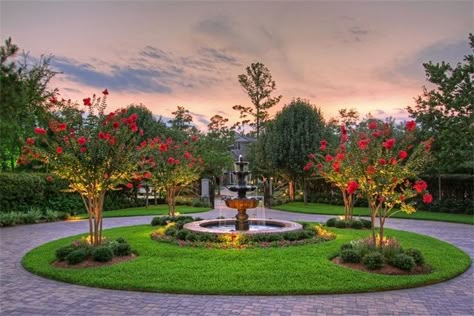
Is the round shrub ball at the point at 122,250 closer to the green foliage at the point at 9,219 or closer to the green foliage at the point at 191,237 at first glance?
the green foliage at the point at 191,237

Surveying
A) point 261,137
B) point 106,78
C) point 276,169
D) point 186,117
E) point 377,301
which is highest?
point 186,117

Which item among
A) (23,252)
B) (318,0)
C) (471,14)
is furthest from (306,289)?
(471,14)

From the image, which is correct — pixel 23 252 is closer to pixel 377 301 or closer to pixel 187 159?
pixel 187 159

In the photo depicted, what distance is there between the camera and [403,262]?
7.79 metres

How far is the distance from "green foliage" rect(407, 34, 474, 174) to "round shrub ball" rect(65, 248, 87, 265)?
55.1 feet

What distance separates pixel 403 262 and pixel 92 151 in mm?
7203

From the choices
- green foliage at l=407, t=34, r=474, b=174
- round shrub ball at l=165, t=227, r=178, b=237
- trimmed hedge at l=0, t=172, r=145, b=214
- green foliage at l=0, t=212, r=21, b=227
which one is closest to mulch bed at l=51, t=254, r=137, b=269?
round shrub ball at l=165, t=227, r=178, b=237

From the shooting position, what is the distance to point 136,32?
523 inches

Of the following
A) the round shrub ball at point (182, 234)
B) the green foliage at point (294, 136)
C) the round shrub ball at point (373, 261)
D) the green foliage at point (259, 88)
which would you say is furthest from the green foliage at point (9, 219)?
the green foliage at point (259, 88)

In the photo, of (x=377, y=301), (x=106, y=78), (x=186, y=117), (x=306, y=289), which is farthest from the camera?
(x=186, y=117)

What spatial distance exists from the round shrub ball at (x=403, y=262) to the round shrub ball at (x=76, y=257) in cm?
675

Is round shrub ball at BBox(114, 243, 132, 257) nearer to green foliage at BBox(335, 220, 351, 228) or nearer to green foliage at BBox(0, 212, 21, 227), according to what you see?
green foliage at BBox(335, 220, 351, 228)

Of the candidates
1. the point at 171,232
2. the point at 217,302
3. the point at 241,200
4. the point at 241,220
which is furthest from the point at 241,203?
the point at 217,302

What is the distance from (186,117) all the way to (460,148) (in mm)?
38742
